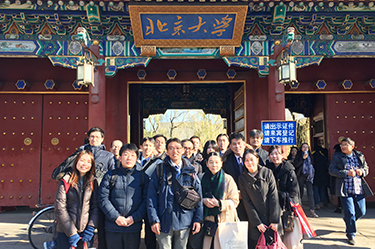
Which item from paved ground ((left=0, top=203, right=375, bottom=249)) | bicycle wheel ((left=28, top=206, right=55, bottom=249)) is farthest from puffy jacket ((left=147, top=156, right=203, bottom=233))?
bicycle wheel ((left=28, top=206, right=55, bottom=249))

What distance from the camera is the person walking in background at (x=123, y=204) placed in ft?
10.1

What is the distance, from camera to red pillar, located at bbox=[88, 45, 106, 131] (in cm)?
614

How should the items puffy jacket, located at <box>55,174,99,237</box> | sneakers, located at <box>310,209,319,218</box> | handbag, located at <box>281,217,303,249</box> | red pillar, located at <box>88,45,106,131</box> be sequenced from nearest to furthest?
1. puffy jacket, located at <box>55,174,99,237</box>
2. handbag, located at <box>281,217,303,249</box>
3. red pillar, located at <box>88,45,106,131</box>
4. sneakers, located at <box>310,209,319,218</box>

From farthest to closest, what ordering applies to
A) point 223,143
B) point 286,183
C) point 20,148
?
1. point 20,148
2. point 223,143
3. point 286,183

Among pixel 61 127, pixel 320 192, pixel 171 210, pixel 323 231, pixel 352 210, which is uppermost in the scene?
pixel 61 127

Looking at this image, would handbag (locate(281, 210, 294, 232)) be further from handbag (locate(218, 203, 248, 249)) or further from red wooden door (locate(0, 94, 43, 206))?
red wooden door (locate(0, 94, 43, 206))

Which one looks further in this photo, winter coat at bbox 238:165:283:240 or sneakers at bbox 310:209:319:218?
sneakers at bbox 310:209:319:218

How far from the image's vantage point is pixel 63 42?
623cm

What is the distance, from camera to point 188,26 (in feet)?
19.6

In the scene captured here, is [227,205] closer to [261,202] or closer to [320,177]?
[261,202]

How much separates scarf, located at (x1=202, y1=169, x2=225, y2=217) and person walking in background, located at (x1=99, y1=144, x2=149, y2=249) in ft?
2.26

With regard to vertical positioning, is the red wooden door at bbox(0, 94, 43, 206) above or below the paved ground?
above

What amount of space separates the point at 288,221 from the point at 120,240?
1.94 m

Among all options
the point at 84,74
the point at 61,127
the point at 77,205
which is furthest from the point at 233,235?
the point at 61,127
